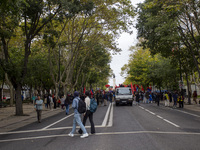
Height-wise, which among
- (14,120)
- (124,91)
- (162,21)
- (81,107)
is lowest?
(14,120)

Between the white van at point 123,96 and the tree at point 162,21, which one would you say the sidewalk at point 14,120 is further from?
the tree at point 162,21

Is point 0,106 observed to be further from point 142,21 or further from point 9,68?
point 142,21

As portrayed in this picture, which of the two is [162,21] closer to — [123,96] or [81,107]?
[123,96]

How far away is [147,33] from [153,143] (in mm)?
15529

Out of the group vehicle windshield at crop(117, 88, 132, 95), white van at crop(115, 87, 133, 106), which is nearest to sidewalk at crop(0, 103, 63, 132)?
white van at crop(115, 87, 133, 106)

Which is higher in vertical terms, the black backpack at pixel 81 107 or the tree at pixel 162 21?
the tree at pixel 162 21

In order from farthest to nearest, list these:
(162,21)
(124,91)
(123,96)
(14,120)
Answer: (124,91)
(123,96)
(162,21)
(14,120)

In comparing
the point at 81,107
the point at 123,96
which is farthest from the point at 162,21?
the point at 81,107

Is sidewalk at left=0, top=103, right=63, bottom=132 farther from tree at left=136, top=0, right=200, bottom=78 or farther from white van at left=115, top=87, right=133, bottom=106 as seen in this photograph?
tree at left=136, top=0, right=200, bottom=78

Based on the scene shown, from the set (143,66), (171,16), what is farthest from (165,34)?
(143,66)

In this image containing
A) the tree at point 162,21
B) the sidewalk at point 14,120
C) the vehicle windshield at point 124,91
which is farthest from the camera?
the vehicle windshield at point 124,91

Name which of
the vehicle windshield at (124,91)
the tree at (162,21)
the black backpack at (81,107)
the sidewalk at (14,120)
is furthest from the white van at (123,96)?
the black backpack at (81,107)

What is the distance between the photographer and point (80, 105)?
863cm

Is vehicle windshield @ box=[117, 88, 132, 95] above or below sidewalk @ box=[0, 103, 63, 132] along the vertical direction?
above
